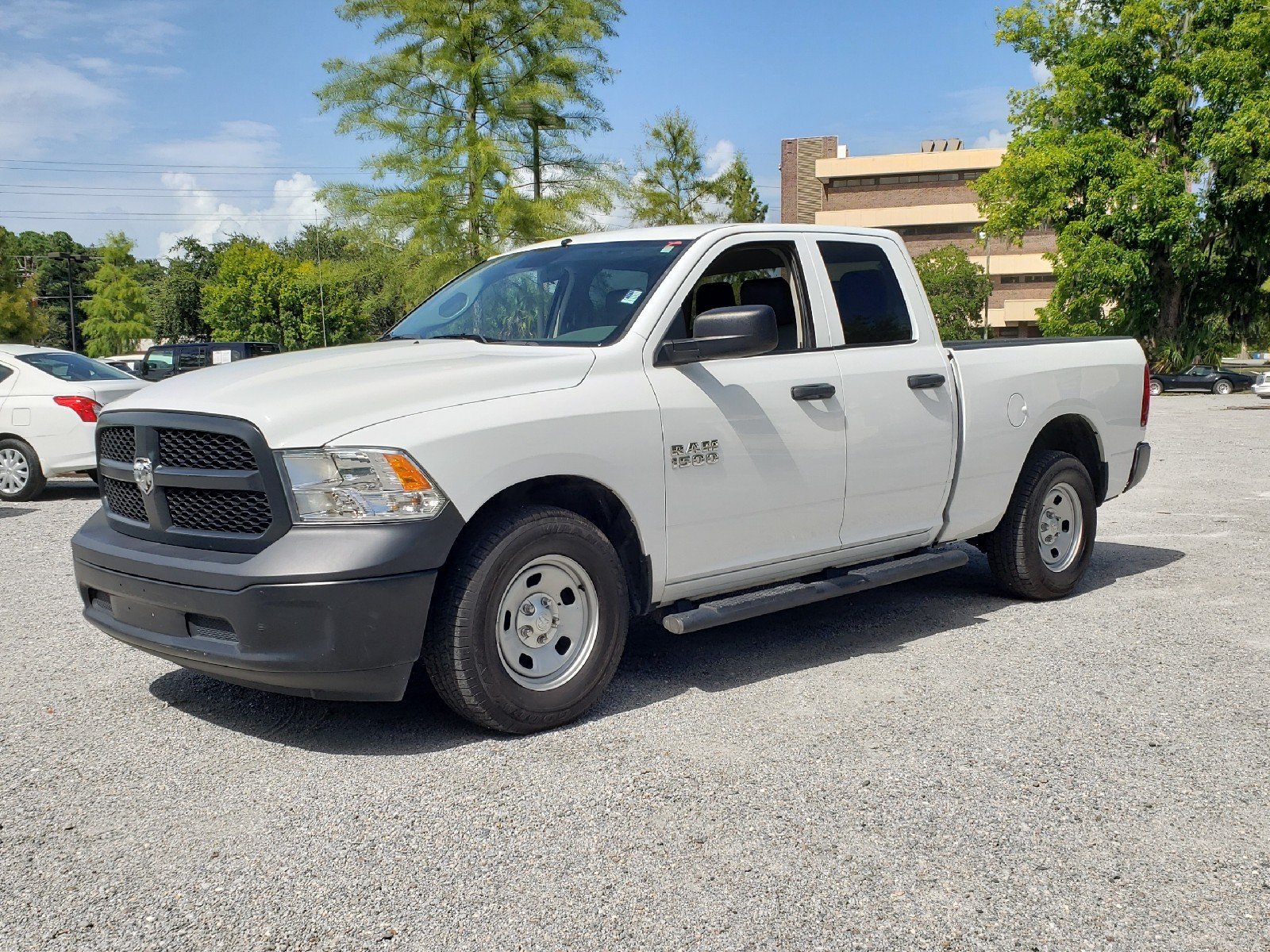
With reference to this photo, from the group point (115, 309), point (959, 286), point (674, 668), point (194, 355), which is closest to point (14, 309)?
point (115, 309)

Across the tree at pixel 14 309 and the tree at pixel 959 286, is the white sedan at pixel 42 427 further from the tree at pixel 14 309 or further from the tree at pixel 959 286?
the tree at pixel 959 286

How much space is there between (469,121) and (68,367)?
2047 centimetres

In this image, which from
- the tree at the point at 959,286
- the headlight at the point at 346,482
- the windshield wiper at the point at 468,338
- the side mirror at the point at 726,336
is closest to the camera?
the headlight at the point at 346,482

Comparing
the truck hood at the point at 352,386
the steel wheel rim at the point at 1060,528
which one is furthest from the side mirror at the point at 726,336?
the steel wheel rim at the point at 1060,528

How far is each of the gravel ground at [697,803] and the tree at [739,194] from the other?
40259 mm

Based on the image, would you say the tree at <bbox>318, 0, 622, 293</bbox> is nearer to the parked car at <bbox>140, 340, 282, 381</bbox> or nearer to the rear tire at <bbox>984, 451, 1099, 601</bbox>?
the parked car at <bbox>140, 340, 282, 381</bbox>

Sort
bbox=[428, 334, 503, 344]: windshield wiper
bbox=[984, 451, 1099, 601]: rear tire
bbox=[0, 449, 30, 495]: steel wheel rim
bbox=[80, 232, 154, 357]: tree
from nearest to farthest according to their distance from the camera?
bbox=[428, 334, 503, 344]: windshield wiper → bbox=[984, 451, 1099, 601]: rear tire → bbox=[0, 449, 30, 495]: steel wheel rim → bbox=[80, 232, 154, 357]: tree

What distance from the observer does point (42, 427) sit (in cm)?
1214

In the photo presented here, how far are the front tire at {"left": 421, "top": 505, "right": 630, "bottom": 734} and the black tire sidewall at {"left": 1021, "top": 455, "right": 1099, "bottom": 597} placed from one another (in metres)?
2.90

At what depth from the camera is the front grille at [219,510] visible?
403 cm

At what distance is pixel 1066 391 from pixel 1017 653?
182cm

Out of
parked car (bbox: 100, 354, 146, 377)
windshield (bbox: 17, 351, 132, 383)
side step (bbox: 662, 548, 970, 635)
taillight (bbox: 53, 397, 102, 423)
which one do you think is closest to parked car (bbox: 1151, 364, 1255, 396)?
parked car (bbox: 100, 354, 146, 377)

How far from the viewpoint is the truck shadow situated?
452 centimetres

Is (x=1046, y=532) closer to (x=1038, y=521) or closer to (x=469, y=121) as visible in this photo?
(x=1038, y=521)
